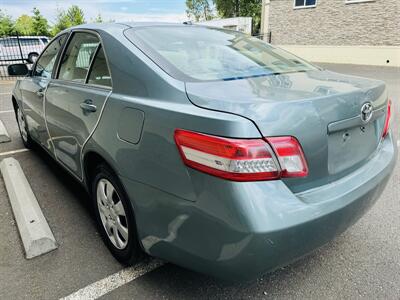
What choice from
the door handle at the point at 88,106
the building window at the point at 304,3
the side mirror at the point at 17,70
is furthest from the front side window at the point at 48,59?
the building window at the point at 304,3

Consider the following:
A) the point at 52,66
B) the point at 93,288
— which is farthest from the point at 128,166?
the point at 52,66

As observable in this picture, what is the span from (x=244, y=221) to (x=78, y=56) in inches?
85.6

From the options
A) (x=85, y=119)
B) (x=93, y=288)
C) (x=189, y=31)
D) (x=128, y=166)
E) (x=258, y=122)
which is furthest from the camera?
(x=189, y=31)

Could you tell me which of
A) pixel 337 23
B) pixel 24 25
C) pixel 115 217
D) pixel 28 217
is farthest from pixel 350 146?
pixel 24 25

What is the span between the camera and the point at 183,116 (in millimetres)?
1635

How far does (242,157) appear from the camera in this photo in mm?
1475

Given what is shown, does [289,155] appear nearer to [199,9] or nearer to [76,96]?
[76,96]

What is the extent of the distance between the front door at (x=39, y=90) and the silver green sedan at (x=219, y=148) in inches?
36.9

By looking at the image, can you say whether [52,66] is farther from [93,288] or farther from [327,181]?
[327,181]

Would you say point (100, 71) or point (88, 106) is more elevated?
point (100, 71)

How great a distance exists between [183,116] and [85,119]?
44.1 inches

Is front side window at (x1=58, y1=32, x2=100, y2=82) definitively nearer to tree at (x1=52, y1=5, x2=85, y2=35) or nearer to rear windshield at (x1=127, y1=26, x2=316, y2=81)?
rear windshield at (x1=127, y1=26, x2=316, y2=81)

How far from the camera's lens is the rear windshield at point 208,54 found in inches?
81.0

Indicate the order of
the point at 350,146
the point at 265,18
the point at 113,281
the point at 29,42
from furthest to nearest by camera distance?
the point at 265,18, the point at 29,42, the point at 113,281, the point at 350,146
